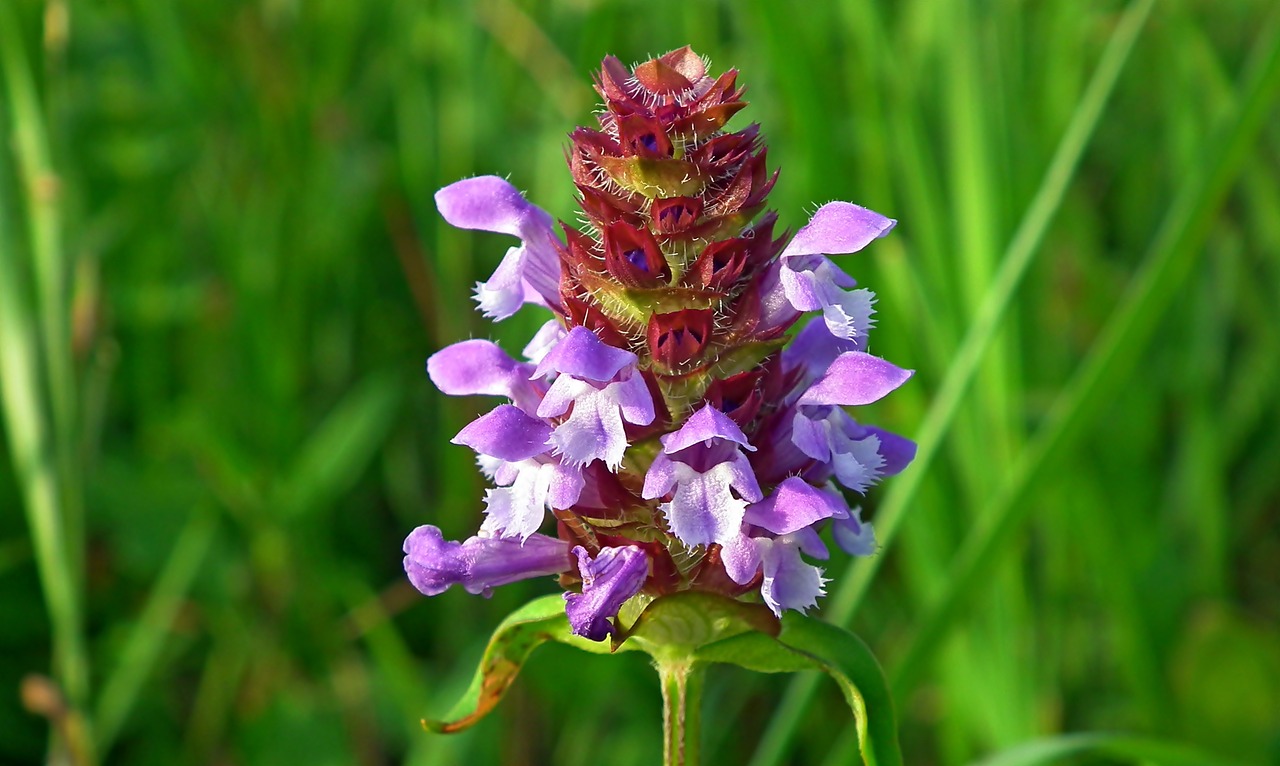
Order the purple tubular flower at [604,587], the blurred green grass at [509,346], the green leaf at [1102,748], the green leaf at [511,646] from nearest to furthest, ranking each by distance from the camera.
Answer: the purple tubular flower at [604,587]
the green leaf at [511,646]
the green leaf at [1102,748]
the blurred green grass at [509,346]

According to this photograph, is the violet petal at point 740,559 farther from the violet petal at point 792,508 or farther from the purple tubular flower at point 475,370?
the purple tubular flower at point 475,370

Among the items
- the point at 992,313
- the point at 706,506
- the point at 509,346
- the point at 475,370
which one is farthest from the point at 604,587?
the point at 509,346

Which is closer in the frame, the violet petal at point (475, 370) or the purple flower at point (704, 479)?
the purple flower at point (704, 479)

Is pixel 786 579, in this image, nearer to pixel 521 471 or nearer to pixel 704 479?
pixel 704 479

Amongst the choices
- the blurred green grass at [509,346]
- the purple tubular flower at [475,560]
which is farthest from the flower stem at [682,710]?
the blurred green grass at [509,346]

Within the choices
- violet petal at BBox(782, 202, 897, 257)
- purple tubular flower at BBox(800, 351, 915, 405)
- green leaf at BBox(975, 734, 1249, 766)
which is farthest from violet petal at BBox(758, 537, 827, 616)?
green leaf at BBox(975, 734, 1249, 766)

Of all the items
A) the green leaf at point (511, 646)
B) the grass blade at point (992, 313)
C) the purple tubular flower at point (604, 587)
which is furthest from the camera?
the grass blade at point (992, 313)

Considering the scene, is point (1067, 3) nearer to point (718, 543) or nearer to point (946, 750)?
point (946, 750)

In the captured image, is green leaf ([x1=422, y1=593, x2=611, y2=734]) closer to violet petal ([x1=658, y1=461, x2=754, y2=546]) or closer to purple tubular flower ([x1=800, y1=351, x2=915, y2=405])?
violet petal ([x1=658, y1=461, x2=754, y2=546])
